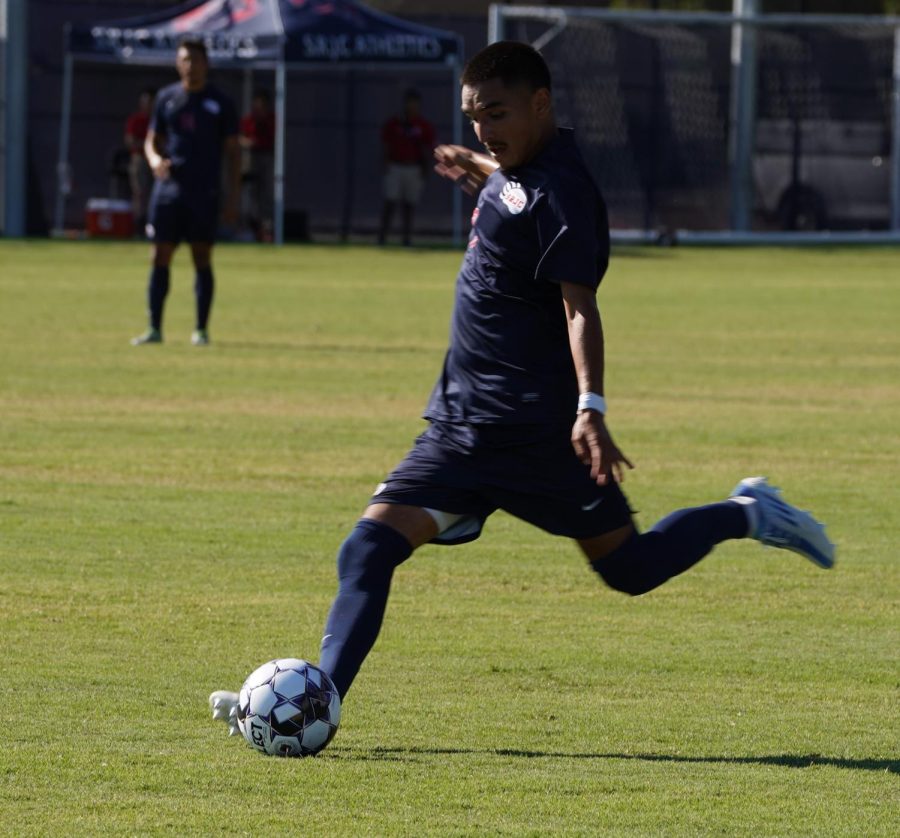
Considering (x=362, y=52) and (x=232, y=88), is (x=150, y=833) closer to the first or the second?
(x=362, y=52)

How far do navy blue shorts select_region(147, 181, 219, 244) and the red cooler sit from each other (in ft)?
53.4

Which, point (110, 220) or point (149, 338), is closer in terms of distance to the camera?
point (149, 338)

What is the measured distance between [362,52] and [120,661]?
2383 cm

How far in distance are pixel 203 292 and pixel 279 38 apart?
44.9 ft

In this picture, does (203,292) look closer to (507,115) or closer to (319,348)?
(319,348)

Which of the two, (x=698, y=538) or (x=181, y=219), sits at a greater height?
(x=181, y=219)

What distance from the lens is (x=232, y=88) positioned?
34531mm

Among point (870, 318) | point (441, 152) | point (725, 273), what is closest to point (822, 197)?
point (725, 273)

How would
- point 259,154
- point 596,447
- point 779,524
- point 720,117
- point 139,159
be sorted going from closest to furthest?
point 596,447 → point 779,524 → point 139,159 → point 259,154 → point 720,117

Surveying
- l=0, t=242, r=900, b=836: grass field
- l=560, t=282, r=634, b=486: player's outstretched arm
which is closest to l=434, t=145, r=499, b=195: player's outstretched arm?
l=560, t=282, r=634, b=486: player's outstretched arm

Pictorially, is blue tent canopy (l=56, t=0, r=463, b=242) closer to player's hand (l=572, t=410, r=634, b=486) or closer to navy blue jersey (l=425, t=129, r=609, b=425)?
navy blue jersey (l=425, t=129, r=609, b=425)

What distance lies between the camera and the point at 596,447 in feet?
17.0

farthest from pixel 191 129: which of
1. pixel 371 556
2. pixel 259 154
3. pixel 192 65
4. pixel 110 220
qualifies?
pixel 110 220

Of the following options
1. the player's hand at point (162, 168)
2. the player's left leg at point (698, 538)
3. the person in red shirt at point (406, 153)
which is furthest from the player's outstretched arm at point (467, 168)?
the person in red shirt at point (406, 153)
